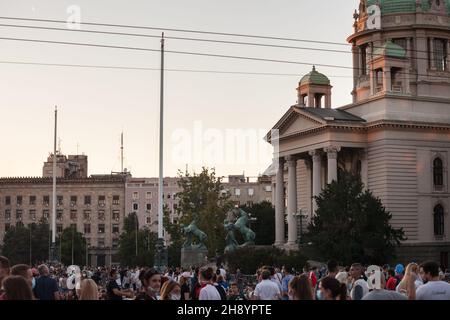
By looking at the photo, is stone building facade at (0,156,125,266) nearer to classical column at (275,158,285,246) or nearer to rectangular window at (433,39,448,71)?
classical column at (275,158,285,246)

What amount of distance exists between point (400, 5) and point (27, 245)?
6325 centimetres

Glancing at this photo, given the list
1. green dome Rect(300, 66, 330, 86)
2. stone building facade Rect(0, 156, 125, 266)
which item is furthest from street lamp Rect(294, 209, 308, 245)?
stone building facade Rect(0, 156, 125, 266)

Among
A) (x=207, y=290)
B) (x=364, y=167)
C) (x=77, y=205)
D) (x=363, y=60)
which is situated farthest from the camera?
(x=77, y=205)

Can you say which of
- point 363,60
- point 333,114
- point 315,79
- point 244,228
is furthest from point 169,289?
point 363,60

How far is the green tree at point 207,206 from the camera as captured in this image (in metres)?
88.3

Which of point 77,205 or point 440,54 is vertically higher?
point 440,54

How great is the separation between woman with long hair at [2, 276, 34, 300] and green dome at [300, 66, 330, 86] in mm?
73474

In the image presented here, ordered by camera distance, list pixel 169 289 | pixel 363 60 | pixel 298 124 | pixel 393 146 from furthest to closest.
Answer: pixel 363 60, pixel 298 124, pixel 393 146, pixel 169 289

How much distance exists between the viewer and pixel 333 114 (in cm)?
7300

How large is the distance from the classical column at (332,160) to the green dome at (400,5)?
20.7 metres

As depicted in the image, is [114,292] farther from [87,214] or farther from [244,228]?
[87,214]

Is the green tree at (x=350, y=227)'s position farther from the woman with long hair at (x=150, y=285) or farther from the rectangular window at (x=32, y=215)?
the rectangular window at (x=32, y=215)
